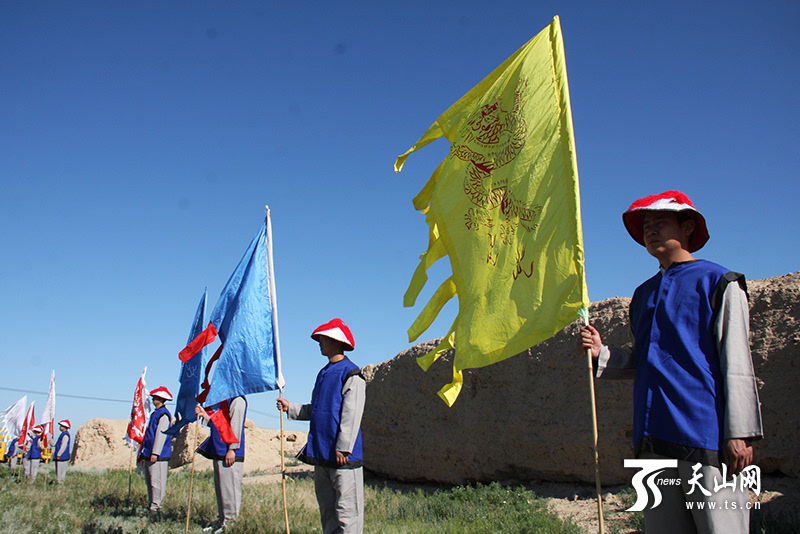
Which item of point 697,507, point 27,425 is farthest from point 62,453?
point 697,507

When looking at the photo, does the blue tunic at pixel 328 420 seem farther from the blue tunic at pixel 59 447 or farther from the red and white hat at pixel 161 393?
the blue tunic at pixel 59 447

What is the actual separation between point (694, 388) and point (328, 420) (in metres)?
3.06

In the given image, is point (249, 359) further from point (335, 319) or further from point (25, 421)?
point (25, 421)

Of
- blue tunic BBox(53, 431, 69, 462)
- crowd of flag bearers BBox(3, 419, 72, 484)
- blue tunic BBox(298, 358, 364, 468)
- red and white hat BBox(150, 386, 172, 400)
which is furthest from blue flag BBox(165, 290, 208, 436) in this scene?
blue tunic BBox(53, 431, 69, 462)

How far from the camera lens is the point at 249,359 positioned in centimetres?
581

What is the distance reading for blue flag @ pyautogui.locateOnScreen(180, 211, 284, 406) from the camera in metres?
5.74

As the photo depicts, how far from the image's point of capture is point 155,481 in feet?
28.4

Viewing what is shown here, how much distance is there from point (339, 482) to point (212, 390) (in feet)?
6.38

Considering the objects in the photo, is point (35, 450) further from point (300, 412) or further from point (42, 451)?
point (300, 412)

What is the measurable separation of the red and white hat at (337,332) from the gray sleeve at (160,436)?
194 inches

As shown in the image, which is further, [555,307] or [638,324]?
[555,307]

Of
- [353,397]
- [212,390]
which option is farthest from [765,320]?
[212,390]

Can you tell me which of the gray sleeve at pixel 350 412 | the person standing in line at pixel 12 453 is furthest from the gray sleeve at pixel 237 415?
the person standing in line at pixel 12 453

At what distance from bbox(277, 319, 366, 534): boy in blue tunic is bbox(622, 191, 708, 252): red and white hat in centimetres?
264
